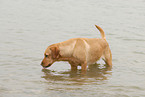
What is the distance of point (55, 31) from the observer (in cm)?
1612

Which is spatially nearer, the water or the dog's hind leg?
the water

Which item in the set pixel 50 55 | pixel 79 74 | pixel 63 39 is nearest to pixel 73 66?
pixel 79 74

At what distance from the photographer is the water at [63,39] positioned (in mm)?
8875

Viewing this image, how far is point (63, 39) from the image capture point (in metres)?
14.6

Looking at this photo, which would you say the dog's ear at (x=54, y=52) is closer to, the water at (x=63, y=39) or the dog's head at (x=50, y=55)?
the dog's head at (x=50, y=55)

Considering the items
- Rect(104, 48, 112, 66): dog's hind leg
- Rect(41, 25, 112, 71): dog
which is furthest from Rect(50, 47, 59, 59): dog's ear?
Rect(104, 48, 112, 66): dog's hind leg

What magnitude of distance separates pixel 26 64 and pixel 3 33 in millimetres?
4453

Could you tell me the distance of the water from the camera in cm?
888

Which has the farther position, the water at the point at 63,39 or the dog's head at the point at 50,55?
the dog's head at the point at 50,55

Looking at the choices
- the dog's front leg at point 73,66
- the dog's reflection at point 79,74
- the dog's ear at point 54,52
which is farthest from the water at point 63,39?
the dog's ear at point 54,52

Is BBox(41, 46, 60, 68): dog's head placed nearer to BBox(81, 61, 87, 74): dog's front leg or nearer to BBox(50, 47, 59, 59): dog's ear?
BBox(50, 47, 59, 59): dog's ear

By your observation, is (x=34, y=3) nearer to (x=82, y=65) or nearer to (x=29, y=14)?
(x=29, y=14)

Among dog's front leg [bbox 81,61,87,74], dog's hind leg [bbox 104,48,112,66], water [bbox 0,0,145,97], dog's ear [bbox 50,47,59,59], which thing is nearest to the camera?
water [bbox 0,0,145,97]

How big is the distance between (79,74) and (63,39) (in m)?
4.51
